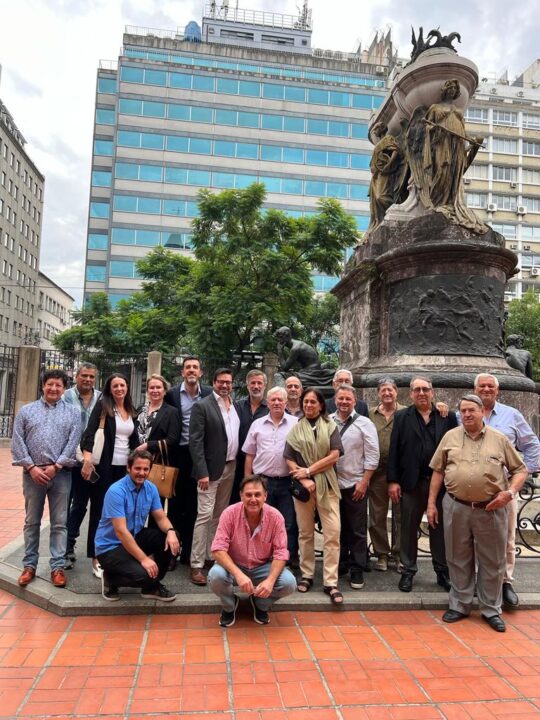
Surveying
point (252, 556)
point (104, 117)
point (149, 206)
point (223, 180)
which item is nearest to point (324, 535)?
point (252, 556)

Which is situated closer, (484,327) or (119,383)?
(119,383)

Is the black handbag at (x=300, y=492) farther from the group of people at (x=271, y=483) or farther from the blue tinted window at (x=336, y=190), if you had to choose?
the blue tinted window at (x=336, y=190)

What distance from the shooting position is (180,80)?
47.4m

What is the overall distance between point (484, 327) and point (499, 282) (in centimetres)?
83

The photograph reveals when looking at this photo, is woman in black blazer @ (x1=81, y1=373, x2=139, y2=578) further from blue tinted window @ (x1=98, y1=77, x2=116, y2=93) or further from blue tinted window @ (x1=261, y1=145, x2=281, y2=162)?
blue tinted window @ (x1=98, y1=77, x2=116, y2=93)

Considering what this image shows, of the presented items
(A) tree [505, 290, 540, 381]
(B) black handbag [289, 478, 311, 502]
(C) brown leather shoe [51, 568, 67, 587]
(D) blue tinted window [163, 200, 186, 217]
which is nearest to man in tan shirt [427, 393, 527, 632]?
(B) black handbag [289, 478, 311, 502]

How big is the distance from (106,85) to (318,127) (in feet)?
66.0

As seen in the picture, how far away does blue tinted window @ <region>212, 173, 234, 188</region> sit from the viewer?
4703 centimetres

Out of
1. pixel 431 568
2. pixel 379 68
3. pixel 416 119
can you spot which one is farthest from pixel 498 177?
pixel 431 568

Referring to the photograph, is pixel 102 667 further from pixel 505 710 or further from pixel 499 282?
pixel 499 282

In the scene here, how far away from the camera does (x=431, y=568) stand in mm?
5207

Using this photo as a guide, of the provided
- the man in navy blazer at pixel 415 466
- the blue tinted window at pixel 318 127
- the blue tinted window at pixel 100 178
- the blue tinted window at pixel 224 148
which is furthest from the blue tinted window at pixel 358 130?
the man in navy blazer at pixel 415 466

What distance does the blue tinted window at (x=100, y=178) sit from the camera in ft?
163

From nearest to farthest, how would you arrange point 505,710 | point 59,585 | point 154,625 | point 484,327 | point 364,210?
1. point 505,710
2. point 154,625
3. point 59,585
4. point 484,327
5. point 364,210
